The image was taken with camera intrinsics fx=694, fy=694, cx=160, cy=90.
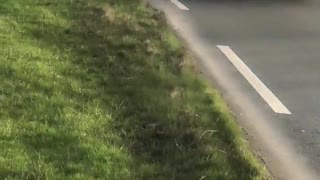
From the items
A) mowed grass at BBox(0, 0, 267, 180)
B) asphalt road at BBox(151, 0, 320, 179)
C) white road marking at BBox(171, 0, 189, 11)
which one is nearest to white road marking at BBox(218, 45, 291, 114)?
asphalt road at BBox(151, 0, 320, 179)

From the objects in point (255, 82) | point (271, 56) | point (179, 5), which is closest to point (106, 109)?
point (255, 82)

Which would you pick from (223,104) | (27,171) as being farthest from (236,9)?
(27,171)

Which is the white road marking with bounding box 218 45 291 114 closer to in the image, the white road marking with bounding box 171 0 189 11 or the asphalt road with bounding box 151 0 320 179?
the asphalt road with bounding box 151 0 320 179

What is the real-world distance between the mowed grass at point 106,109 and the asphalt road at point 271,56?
47 centimetres

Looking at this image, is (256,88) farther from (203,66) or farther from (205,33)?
(205,33)

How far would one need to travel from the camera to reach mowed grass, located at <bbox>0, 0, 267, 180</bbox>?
17.1ft

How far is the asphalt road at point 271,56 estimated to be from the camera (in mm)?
6535

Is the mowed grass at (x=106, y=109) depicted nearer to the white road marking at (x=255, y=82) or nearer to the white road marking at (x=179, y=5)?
the white road marking at (x=255, y=82)

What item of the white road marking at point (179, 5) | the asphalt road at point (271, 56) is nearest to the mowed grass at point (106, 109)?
the asphalt road at point (271, 56)

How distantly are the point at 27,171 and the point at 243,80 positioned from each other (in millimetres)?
3776

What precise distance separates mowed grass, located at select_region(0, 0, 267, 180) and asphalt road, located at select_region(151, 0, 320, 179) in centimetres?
47

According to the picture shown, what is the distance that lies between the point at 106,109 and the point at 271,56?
11.7 ft

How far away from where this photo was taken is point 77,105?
634 centimetres

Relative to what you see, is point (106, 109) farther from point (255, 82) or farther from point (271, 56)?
point (271, 56)
